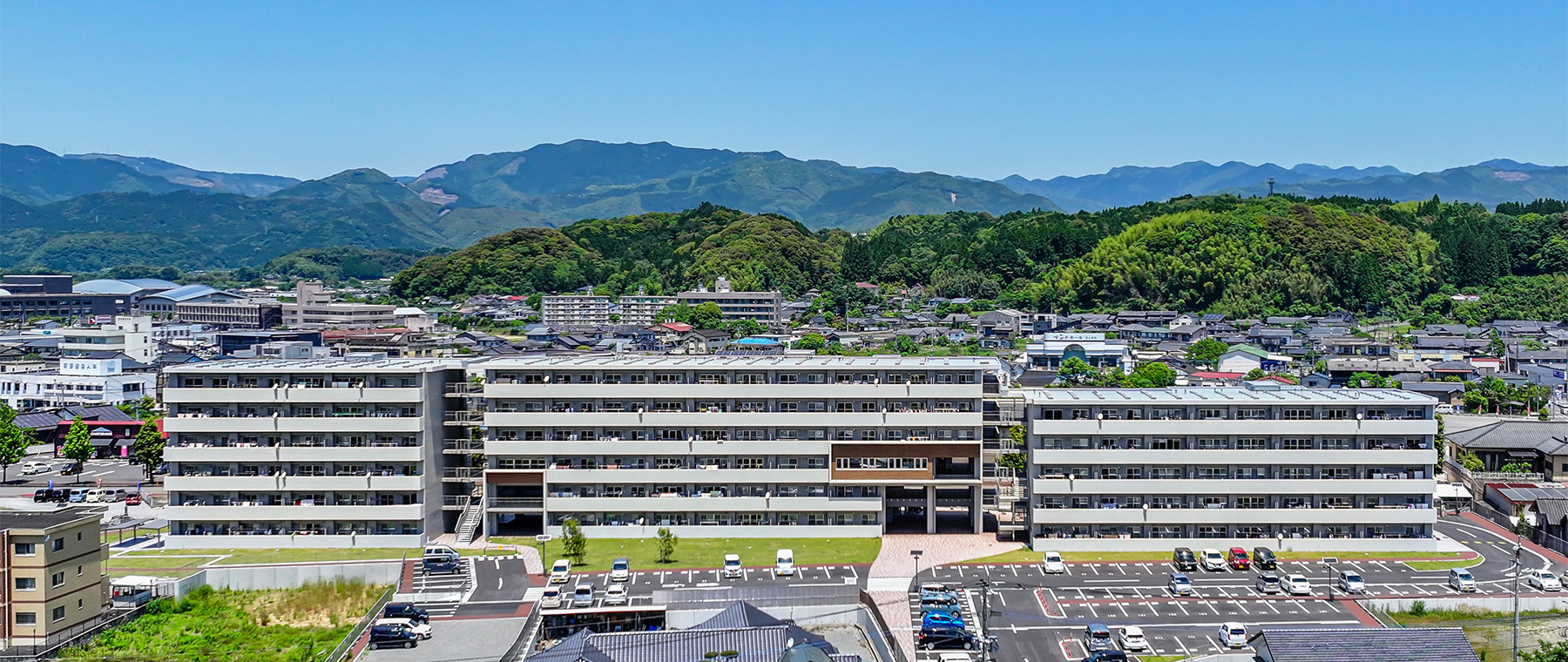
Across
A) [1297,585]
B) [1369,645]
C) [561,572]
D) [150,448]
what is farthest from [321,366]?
[1369,645]

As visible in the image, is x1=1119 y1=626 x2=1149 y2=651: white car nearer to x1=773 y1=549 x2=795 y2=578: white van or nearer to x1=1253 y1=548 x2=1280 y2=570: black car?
x1=1253 y1=548 x2=1280 y2=570: black car

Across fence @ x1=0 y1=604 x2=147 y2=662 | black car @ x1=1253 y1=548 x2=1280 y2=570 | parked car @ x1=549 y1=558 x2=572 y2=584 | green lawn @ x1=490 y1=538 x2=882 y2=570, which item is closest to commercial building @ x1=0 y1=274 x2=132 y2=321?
green lawn @ x1=490 y1=538 x2=882 y2=570

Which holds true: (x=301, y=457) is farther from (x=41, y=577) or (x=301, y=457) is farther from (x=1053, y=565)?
(x=1053, y=565)

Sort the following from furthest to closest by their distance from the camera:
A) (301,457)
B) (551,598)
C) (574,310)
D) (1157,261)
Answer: (1157,261) → (574,310) → (301,457) → (551,598)

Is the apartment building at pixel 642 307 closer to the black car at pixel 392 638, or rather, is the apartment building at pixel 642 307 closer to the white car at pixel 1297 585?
the white car at pixel 1297 585

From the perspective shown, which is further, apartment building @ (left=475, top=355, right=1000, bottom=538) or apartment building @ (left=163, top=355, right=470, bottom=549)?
apartment building @ (left=475, top=355, right=1000, bottom=538)

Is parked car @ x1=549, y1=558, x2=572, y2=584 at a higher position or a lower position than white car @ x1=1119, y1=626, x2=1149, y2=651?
higher

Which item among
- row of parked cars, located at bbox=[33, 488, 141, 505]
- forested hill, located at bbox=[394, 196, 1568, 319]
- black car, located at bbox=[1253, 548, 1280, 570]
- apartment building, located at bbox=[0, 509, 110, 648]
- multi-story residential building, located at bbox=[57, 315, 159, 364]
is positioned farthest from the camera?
forested hill, located at bbox=[394, 196, 1568, 319]
